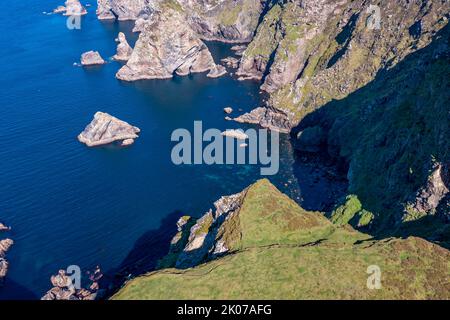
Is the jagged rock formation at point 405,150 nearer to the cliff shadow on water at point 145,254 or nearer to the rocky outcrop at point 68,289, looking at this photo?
the cliff shadow on water at point 145,254

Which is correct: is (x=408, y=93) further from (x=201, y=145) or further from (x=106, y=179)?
(x=106, y=179)

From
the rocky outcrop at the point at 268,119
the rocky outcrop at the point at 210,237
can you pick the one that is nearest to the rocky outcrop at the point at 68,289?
the rocky outcrop at the point at 210,237

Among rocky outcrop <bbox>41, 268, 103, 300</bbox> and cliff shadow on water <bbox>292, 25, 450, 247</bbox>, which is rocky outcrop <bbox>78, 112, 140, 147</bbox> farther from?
cliff shadow on water <bbox>292, 25, 450, 247</bbox>

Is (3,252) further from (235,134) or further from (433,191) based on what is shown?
(433,191)

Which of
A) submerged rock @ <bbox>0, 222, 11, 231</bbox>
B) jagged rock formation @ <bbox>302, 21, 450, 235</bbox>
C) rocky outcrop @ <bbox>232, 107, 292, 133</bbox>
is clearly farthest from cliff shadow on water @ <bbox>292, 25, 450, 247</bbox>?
submerged rock @ <bbox>0, 222, 11, 231</bbox>

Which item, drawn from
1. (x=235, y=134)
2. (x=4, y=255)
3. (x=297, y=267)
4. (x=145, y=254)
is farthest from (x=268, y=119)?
(x=297, y=267)
